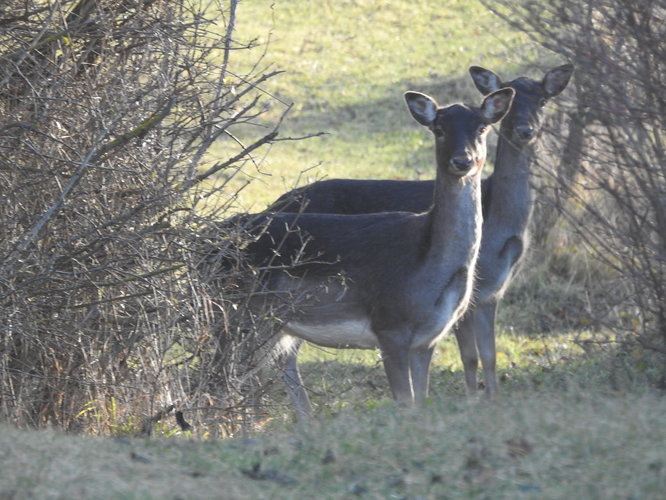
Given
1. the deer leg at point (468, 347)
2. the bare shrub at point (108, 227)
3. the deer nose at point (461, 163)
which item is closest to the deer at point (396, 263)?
the deer nose at point (461, 163)

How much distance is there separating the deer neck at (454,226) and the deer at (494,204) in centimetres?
109

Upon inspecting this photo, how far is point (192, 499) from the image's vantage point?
514cm

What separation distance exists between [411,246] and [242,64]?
19.0 meters

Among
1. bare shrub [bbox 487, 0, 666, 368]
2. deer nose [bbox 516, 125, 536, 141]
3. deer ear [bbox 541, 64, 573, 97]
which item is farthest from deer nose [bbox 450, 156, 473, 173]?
deer ear [bbox 541, 64, 573, 97]

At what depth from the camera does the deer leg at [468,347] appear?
1037 centimetres

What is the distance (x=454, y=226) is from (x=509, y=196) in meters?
1.72

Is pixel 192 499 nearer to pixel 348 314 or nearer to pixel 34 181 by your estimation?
pixel 34 181

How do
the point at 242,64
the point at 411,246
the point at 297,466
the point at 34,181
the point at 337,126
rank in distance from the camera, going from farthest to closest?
the point at 242,64, the point at 337,126, the point at 411,246, the point at 34,181, the point at 297,466

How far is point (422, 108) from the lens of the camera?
30.7 feet

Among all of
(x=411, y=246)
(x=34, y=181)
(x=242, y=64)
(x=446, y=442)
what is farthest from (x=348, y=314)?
(x=242, y=64)

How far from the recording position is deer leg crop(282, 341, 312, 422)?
370 inches

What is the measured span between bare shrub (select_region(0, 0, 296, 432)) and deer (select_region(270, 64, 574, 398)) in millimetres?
1735

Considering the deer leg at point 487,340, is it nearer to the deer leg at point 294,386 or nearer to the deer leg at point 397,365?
the deer leg at point 397,365

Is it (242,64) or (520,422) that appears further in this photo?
(242,64)
